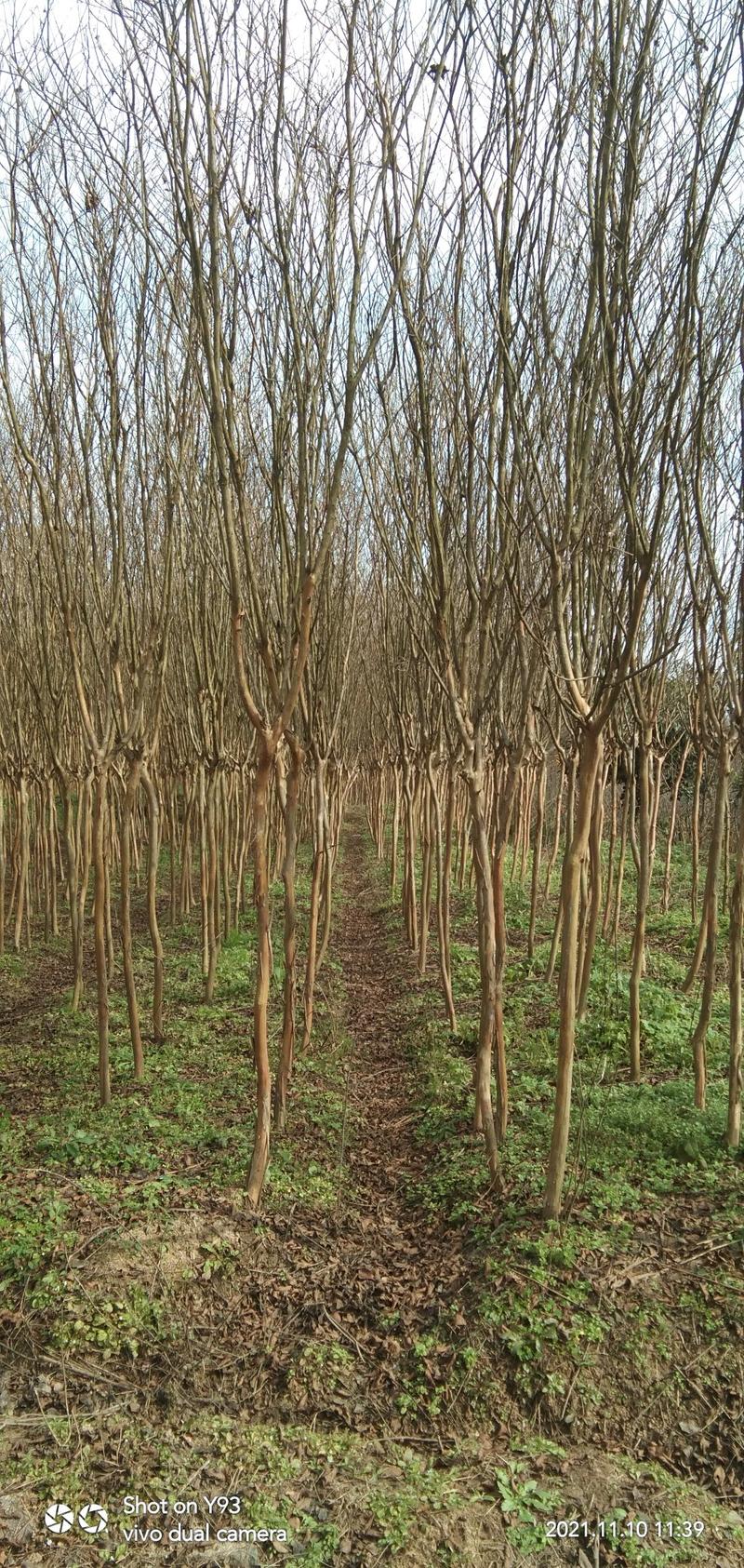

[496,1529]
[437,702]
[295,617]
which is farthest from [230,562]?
[437,702]

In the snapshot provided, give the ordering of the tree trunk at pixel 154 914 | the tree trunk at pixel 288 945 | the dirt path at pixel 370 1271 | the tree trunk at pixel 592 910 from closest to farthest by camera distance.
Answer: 1. the dirt path at pixel 370 1271
2. the tree trunk at pixel 288 945
3. the tree trunk at pixel 592 910
4. the tree trunk at pixel 154 914

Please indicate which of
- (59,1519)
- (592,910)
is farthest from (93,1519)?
(592,910)

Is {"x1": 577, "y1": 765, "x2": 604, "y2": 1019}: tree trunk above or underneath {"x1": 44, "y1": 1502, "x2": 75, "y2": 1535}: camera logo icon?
above

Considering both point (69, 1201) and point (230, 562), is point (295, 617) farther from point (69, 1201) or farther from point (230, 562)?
point (69, 1201)

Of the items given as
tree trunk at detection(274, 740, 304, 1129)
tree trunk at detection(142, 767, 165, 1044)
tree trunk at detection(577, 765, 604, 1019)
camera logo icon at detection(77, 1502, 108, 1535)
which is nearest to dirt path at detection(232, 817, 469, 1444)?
tree trunk at detection(274, 740, 304, 1129)

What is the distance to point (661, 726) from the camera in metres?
17.9

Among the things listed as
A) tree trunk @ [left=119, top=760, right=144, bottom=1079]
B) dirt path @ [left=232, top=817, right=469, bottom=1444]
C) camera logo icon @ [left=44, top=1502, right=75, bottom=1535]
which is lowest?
dirt path @ [left=232, top=817, right=469, bottom=1444]

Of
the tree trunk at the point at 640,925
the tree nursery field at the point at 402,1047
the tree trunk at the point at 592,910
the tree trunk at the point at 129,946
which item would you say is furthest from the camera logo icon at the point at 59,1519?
the tree trunk at the point at 592,910

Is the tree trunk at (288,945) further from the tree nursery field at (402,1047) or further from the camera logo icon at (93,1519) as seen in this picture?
the camera logo icon at (93,1519)

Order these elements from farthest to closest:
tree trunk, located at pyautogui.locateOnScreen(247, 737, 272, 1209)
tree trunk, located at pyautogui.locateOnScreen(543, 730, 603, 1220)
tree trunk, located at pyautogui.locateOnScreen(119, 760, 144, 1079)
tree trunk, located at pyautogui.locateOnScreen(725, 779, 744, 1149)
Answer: tree trunk, located at pyautogui.locateOnScreen(119, 760, 144, 1079), tree trunk, located at pyautogui.locateOnScreen(725, 779, 744, 1149), tree trunk, located at pyautogui.locateOnScreen(247, 737, 272, 1209), tree trunk, located at pyautogui.locateOnScreen(543, 730, 603, 1220)

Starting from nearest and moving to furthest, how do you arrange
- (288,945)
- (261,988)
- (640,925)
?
(261,988) < (288,945) < (640,925)

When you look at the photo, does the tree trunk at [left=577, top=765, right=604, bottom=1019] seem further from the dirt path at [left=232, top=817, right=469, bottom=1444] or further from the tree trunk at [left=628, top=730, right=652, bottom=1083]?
the dirt path at [left=232, top=817, right=469, bottom=1444]

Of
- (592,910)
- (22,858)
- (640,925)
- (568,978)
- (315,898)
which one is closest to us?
(568,978)

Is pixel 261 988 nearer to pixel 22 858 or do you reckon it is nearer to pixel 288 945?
pixel 288 945
